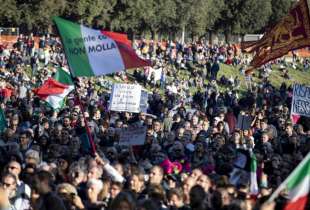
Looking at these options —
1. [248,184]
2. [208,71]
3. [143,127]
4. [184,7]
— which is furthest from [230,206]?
[184,7]

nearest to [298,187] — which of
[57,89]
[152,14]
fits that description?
[57,89]

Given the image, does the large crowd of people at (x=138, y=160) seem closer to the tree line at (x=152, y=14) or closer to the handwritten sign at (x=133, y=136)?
the handwritten sign at (x=133, y=136)

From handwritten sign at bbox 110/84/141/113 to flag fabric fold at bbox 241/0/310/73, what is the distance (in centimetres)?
254

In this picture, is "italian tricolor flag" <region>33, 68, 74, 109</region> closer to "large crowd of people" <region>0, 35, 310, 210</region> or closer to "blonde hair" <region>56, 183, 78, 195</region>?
"large crowd of people" <region>0, 35, 310, 210</region>

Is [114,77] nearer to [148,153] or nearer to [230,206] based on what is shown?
[148,153]

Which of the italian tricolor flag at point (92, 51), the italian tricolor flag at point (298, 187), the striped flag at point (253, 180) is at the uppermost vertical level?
the italian tricolor flag at point (92, 51)

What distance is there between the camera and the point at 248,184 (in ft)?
31.6

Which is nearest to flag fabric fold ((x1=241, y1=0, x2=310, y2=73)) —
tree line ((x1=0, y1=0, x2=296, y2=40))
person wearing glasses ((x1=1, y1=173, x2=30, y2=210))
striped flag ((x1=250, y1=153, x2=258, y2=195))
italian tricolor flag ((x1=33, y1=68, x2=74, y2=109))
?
italian tricolor flag ((x1=33, y1=68, x2=74, y2=109))

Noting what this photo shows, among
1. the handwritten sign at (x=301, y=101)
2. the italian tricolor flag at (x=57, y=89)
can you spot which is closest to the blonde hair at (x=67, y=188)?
the handwritten sign at (x=301, y=101)

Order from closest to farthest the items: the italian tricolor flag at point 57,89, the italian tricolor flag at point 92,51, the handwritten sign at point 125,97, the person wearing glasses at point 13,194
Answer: the person wearing glasses at point 13,194, the italian tricolor flag at point 92,51, the handwritten sign at point 125,97, the italian tricolor flag at point 57,89

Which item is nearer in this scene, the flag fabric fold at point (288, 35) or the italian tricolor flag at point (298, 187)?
the italian tricolor flag at point (298, 187)

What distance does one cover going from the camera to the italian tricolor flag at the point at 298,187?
263 inches

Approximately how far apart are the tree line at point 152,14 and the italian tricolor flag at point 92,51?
38963mm

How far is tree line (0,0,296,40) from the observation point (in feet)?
169
